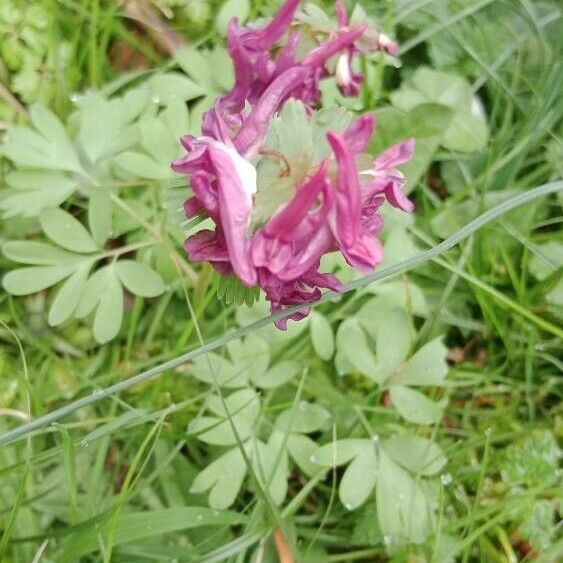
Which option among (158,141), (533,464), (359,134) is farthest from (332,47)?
(533,464)

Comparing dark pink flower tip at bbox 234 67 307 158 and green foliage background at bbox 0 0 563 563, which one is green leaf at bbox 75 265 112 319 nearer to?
green foliage background at bbox 0 0 563 563

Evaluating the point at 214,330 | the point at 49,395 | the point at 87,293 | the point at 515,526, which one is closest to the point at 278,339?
the point at 214,330

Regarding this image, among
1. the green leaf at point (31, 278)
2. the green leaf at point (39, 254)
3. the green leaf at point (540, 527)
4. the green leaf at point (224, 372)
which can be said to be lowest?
the green leaf at point (540, 527)

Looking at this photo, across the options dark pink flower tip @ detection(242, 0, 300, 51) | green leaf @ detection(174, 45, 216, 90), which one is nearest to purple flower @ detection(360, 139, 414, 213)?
dark pink flower tip @ detection(242, 0, 300, 51)

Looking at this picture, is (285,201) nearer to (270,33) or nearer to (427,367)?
(270,33)

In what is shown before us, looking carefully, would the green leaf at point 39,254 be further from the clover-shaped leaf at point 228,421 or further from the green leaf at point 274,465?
the green leaf at point 274,465

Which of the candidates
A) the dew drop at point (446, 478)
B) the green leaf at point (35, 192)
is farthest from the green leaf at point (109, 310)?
the dew drop at point (446, 478)

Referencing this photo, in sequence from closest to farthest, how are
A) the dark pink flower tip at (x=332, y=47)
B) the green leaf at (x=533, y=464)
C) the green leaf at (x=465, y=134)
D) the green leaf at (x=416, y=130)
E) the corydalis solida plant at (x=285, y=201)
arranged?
the corydalis solida plant at (x=285, y=201)
the dark pink flower tip at (x=332, y=47)
the green leaf at (x=533, y=464)
the green leaf at (x=416, y=130)
the green leaf at (x=465, y=134)

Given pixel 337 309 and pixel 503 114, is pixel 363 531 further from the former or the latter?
pixel 503 114

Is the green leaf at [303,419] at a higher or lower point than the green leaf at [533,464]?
higher

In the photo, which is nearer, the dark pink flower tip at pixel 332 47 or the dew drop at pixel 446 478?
the dark pink flower tip at pixel 332 47
